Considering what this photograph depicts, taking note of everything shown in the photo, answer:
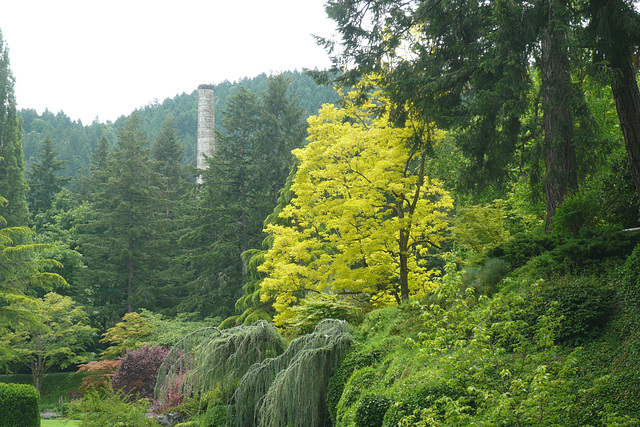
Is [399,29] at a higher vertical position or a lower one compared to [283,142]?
lower

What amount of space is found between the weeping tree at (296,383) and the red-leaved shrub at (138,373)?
11715 mm

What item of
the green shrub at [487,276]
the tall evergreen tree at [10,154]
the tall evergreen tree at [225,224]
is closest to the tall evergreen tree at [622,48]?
the green shrub at [487,276]

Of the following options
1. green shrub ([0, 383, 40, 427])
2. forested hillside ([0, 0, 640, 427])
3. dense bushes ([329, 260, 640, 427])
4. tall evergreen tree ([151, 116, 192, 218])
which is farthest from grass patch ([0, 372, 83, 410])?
dense bushes ([329, 260, 640, 427])

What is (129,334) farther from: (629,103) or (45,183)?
(45,183)

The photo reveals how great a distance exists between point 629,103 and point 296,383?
7.36 meters

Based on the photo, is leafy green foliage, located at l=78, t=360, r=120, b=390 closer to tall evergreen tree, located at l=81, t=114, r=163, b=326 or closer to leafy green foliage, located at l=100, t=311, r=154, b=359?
leafy green foliage, located at l=100, t=311, r=154, b=359

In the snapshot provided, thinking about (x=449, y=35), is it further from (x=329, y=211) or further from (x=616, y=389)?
(x=616, y=389)

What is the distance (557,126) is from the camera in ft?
33.0

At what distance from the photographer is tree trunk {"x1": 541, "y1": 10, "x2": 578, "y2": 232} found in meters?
9.78

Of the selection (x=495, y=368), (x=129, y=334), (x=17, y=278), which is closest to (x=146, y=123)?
(x=129, y=334)

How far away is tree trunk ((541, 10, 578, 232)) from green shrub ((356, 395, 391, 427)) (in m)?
5.72

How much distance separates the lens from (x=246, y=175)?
127 ft

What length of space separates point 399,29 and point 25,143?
8546cm

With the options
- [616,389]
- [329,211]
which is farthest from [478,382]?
[329,211]
